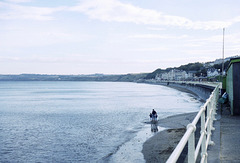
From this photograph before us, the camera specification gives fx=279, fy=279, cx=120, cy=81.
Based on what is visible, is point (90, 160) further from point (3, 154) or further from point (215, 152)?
point (215, 152)

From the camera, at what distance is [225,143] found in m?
6.66

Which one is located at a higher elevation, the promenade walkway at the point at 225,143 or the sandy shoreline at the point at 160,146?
the promenade walkway at the point at 225,143

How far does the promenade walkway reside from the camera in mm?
5494

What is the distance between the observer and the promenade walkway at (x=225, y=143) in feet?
18.0

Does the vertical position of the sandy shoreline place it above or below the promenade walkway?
below

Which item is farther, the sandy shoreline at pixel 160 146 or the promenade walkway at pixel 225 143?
the sandy shoreline at pixel 160 146

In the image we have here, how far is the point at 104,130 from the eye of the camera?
2358 cm

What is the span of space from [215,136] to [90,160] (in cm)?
871

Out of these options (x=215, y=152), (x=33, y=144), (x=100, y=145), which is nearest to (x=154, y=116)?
(x=100, y=145)

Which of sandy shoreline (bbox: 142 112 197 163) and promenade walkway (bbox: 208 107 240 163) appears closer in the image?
promenade walkway (bbox: 208 107 240 163)

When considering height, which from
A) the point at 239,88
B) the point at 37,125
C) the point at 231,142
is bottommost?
the point at 37,125

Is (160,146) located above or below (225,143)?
below

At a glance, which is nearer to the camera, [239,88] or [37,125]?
[239,88]

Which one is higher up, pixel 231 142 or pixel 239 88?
pixel 239 88
